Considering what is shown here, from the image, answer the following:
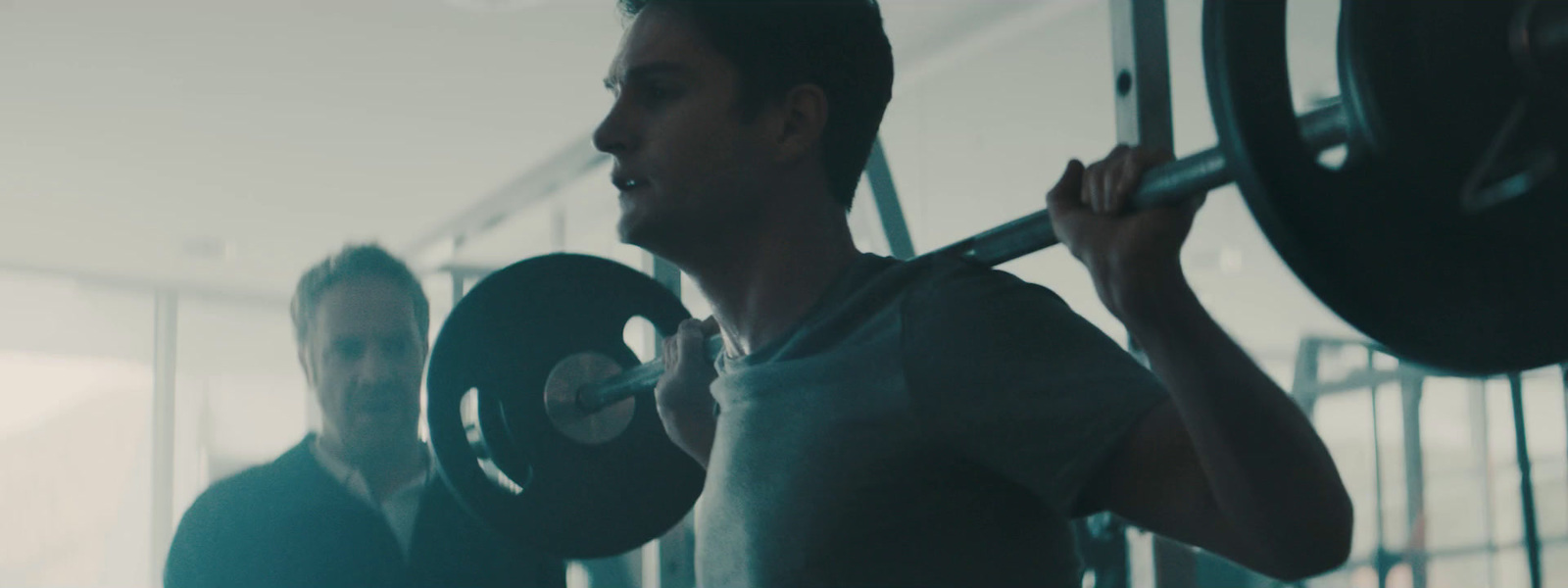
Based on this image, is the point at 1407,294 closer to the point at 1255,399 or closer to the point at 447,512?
the point at 1255,399

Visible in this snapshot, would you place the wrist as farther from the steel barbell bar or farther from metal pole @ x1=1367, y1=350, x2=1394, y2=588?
metal pole @ x1=1367, y1=350, x2=1394, y2=588

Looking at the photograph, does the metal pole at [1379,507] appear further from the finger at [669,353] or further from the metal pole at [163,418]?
the metal pole at [163,418]

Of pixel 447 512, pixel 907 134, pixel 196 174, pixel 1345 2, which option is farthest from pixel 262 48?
pixel 1345 2

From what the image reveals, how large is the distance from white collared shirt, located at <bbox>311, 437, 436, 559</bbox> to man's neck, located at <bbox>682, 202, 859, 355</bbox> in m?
1.03

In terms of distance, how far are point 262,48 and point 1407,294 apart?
9.59 feet

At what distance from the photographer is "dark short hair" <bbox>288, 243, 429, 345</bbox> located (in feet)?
6.72

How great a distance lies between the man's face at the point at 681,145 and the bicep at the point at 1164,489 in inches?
14.9

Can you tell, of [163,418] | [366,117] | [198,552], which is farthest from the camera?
[366,117]

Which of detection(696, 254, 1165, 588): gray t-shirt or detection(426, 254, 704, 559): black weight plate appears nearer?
detection(696, 254, 1165, 588): gray t-shirt

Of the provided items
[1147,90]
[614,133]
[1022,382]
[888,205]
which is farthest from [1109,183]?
[888,205]

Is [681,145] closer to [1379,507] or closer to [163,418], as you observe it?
[163,418]

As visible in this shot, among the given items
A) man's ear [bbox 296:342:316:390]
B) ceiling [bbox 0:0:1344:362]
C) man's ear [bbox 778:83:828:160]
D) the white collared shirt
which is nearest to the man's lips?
man's ear [bbox 778:83:828:160]

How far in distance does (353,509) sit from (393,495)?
6 centimetres

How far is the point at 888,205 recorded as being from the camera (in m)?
1.90
